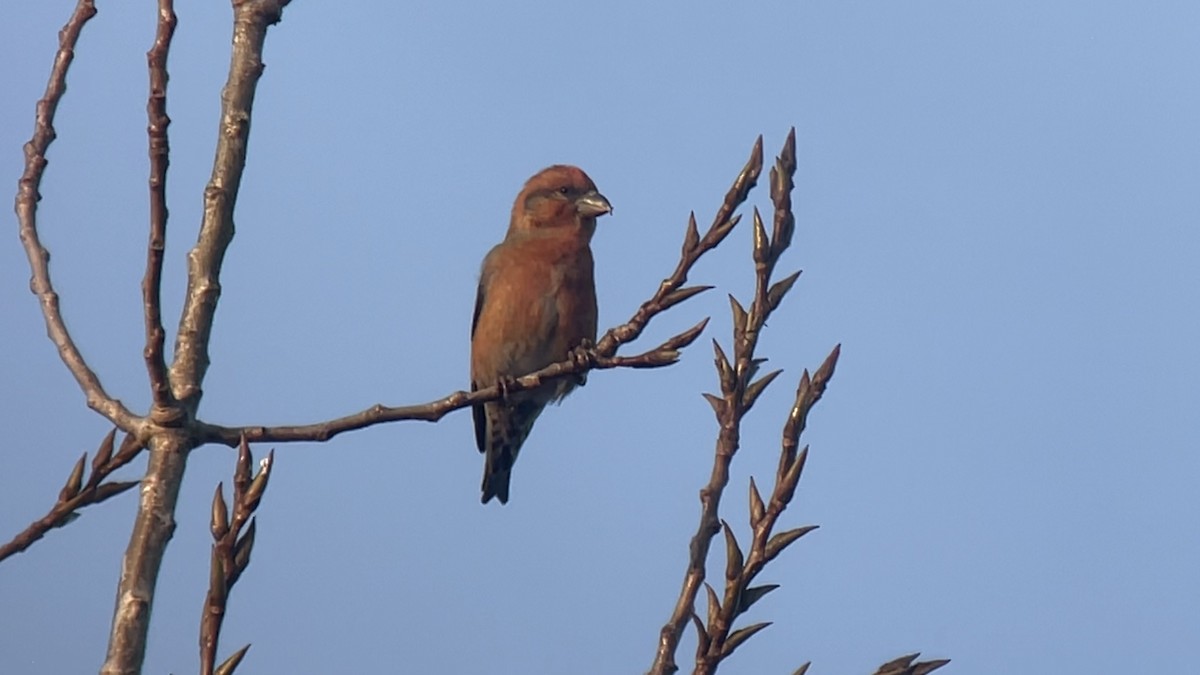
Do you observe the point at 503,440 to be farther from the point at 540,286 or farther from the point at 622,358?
the point at 622,358

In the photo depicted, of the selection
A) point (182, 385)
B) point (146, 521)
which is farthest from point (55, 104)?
point (146, 521)

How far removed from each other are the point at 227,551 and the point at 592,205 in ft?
16.2

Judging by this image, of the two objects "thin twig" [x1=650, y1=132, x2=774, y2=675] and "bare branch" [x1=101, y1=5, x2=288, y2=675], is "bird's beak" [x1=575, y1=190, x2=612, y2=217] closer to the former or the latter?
"bare branch" [x1=101, y1=5, x2=288, y2=675]

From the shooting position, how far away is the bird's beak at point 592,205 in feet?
23.1

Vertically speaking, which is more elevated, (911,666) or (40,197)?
(40,197)

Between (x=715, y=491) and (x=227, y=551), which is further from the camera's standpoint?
(x=715, y=491)

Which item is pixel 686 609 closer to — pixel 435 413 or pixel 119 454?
pixel 435 413

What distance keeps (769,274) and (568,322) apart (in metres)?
4.16

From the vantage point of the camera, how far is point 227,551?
226cm

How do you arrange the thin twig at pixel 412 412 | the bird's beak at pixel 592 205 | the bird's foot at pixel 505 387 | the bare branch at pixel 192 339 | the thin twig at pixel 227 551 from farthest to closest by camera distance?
the bird's beak at pixel 592 205 → the bird's foot at pixel 505 387 → the thin twig at pixel 412 412 → the bare branch at pixel 192 339 → the thin twig at pixel 227 551

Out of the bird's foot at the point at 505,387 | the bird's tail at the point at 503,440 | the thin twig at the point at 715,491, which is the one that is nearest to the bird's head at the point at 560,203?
the bird's tail at the point at 503,440

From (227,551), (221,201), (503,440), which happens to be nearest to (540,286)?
(503,440)

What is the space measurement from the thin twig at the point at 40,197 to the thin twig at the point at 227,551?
1176mm

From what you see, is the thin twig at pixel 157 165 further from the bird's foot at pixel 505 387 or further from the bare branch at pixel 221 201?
the bird's foot at pixel 505 387
